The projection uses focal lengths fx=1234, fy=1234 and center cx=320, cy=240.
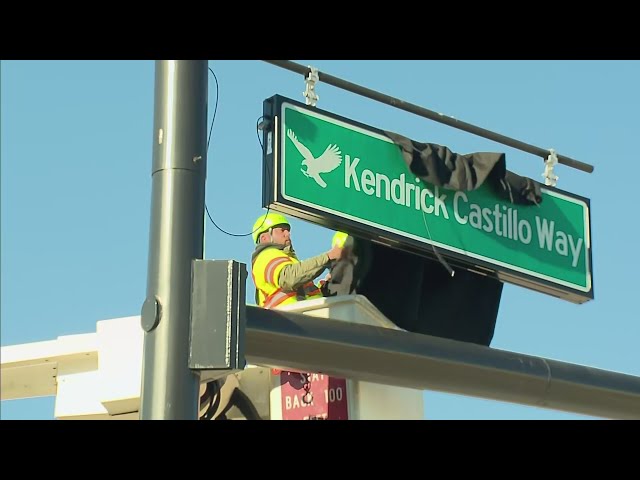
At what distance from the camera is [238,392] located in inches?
273

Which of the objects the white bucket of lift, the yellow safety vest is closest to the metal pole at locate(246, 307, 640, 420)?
the white bucket of lift

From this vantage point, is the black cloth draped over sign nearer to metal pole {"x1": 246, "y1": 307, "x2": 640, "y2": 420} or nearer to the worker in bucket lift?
the worker in bucket lift

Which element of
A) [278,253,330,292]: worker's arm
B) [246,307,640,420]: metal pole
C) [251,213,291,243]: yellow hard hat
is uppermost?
[251,213,291,243]: yellow hard hat

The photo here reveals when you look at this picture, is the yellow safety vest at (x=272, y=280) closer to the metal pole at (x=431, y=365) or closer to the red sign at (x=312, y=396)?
the red sign at (x=312, y=396)

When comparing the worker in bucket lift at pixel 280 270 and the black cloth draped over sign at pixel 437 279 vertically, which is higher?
the worker in bucket lift at pixel 280 270

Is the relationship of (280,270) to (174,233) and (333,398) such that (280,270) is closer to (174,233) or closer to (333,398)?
(333,398)

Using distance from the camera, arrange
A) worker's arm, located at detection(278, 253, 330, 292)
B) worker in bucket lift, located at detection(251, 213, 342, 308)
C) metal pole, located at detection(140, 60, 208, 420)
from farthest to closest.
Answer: worker in bucket lift, located at detection(251, 213, 342, 308), worker's arm, located at detection(278, 253, 330, 292), metal pole, located at detection(140, 60, 208, 420)

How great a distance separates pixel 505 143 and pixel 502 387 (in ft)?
5.27

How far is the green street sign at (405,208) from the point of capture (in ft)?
17.0

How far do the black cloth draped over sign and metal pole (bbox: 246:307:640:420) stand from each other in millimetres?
1124

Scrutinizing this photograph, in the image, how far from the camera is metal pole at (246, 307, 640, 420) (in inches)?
159

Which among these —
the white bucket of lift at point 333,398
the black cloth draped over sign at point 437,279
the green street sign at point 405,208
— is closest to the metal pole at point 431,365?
the green street sign at point 405,208
